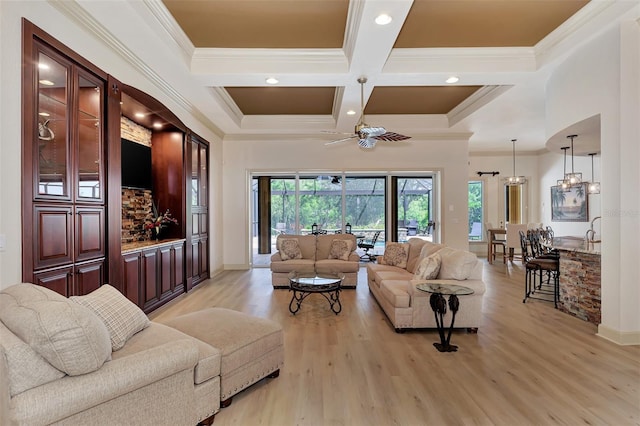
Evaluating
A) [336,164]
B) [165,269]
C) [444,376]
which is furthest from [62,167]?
[336,164]

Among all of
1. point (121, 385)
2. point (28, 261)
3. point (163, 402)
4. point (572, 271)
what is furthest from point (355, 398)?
point (572, 271)

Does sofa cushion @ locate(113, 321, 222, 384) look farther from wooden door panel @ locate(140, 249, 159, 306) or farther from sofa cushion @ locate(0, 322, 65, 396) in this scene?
wooden door panel @ locate(140, 249, 159, 306)

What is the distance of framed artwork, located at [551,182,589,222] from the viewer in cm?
788

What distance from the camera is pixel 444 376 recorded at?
8.52 feet

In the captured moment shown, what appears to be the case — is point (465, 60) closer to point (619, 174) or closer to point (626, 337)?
point (619, 174)

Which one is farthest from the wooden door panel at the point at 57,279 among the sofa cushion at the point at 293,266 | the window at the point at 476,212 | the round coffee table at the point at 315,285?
the window at the point at 476,212

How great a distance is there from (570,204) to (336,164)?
21.4 ft

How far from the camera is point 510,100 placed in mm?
5262

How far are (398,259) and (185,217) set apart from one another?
3692 millimetres

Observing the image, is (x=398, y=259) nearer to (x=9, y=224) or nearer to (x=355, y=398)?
(x=355, y=398)

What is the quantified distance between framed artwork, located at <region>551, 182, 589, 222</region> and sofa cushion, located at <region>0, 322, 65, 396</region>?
1025 centimetres

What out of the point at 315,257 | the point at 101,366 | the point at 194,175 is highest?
the point at 194,175

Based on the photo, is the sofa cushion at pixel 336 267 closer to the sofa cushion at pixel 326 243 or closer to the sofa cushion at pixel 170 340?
the sofa cushion at pixel 326 243

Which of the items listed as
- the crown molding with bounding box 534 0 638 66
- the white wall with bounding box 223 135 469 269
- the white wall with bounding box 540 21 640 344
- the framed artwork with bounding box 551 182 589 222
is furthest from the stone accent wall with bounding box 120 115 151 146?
the framed artwork with bounding box 551 182 589 222
